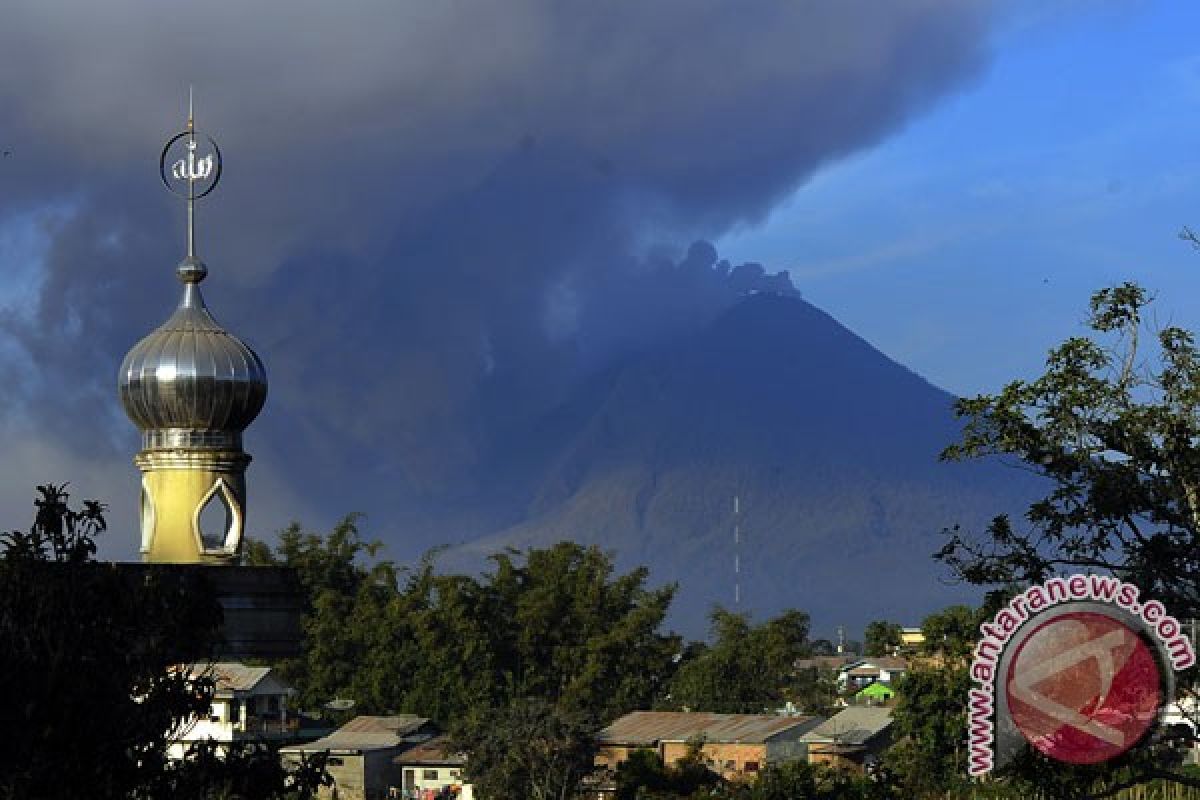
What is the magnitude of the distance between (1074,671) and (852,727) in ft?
169

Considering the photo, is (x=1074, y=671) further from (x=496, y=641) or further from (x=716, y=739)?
(x=496, y=641)

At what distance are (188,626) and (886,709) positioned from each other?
198ft

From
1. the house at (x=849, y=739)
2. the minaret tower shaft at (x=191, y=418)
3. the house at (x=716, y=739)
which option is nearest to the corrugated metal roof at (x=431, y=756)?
the house at (x=716, y=739)

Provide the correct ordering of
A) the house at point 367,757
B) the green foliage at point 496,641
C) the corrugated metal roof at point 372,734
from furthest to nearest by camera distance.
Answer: the green foliage at point 496,641 < the corrugated metal roof at point 372,734 < the house at point 367,757

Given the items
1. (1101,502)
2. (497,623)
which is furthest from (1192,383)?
(497,623)

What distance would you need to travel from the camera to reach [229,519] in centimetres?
2867

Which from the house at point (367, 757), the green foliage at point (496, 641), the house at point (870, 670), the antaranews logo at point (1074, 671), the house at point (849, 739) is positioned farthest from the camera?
the house at point (870, 670)

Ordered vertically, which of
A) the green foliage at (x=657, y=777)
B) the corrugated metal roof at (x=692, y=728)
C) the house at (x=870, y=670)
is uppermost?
the house at (x=870, y=670)

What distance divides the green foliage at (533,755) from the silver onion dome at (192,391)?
36.6 meters

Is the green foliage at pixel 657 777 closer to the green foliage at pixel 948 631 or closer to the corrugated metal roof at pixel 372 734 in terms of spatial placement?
the green foliage at pixel 948 631

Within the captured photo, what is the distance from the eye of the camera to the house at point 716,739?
70.3 meters

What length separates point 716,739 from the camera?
236ft

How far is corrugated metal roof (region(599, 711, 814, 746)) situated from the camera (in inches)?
2857

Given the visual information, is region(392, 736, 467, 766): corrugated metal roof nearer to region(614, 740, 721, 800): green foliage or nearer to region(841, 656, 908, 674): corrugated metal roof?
region(614, 740, 721, 800): green foliage
